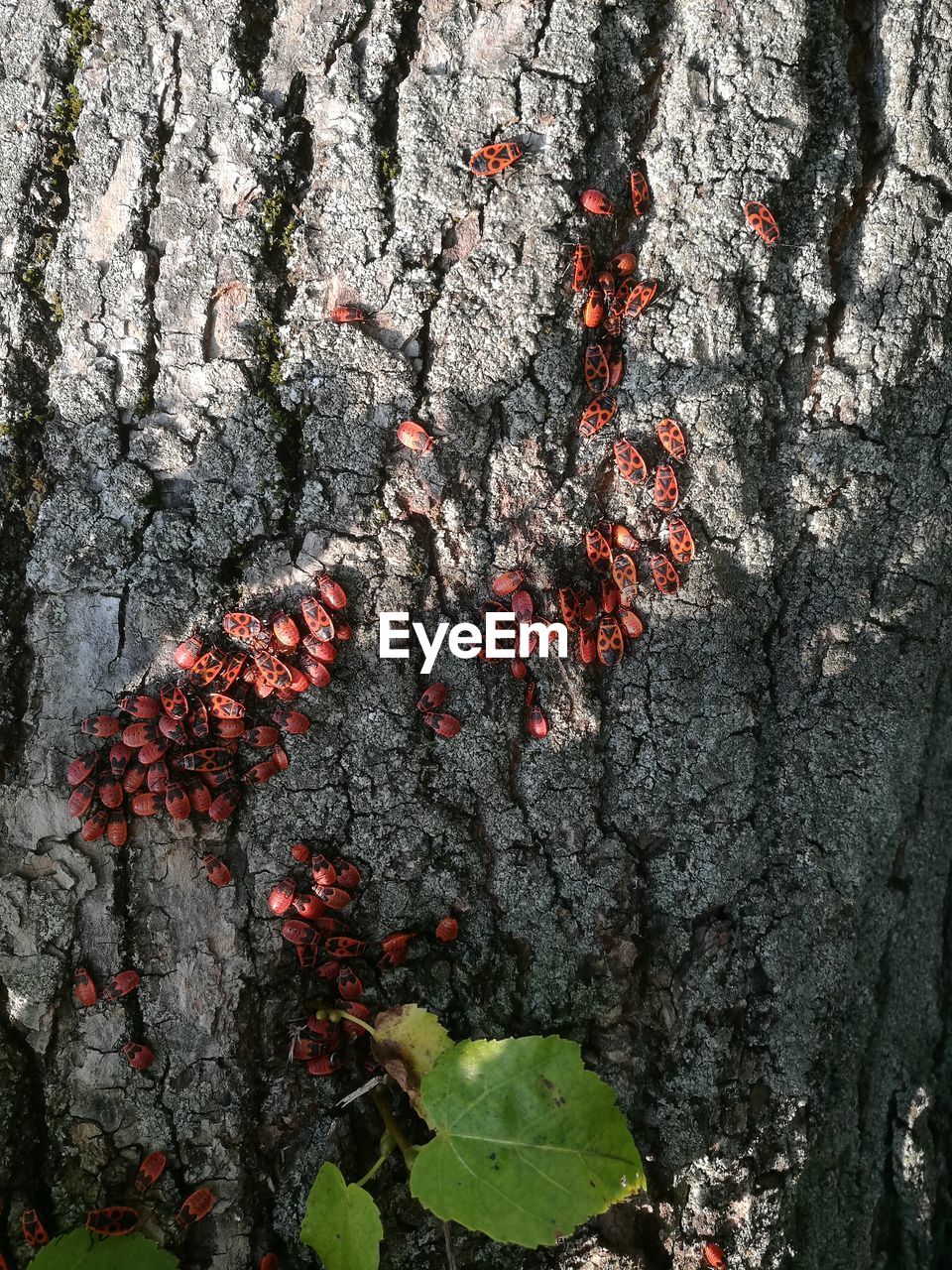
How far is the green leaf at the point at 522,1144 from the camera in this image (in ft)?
8.08

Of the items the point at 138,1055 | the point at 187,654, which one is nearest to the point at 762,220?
the point at 187,654

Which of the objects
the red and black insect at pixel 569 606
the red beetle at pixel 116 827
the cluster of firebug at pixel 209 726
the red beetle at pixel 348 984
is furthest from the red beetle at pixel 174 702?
the red and black insect at pixel 569 606

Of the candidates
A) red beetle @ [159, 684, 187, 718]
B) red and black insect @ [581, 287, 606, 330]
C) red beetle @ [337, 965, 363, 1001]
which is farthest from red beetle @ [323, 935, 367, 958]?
red and black insect @ [581, 287, 606, 330]

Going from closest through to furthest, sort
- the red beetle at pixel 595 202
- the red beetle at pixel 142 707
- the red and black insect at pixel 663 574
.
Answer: the red beetle at pixel 142 707
the red beetle at pixel 595 202
the red and black insect at pixel 663 574

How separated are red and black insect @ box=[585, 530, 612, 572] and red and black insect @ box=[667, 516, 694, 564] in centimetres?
20


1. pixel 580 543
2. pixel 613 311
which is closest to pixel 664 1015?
pixel 580 543

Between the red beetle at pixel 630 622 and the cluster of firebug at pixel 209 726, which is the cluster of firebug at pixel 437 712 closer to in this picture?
the cluster of firebug at pixel 209 726

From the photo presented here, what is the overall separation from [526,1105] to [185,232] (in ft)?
8.81

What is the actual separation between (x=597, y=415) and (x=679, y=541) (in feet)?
1.53

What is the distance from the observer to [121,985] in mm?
2789

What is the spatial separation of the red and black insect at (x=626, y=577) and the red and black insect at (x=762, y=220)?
106 cm

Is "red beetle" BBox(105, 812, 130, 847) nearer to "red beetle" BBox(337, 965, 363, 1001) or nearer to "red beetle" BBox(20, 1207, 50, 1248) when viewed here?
"red beetle" BBox(337, 965, 363, 1001)

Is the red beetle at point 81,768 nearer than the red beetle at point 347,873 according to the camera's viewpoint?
Yes

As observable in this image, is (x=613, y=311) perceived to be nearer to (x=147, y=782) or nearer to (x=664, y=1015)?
(x=147, y=782)
